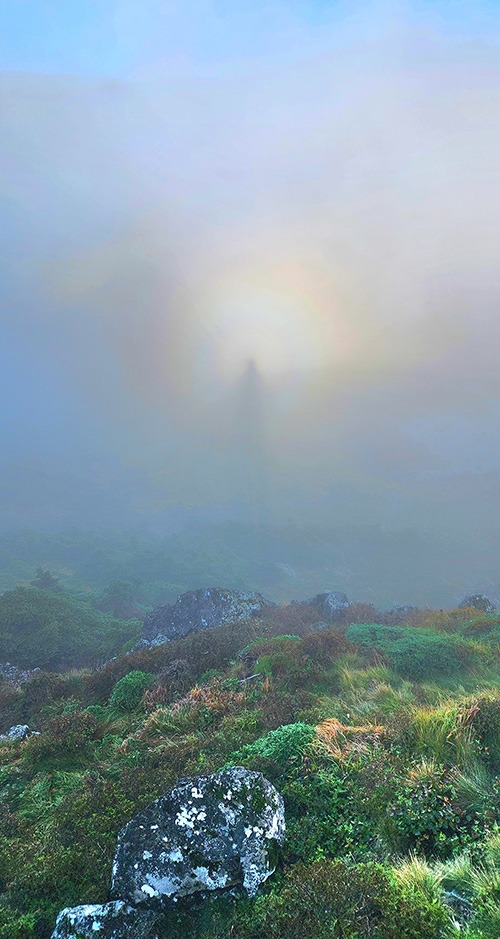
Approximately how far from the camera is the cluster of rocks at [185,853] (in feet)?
13.3

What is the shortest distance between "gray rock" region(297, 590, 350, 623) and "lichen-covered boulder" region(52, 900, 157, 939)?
2035 centimetres

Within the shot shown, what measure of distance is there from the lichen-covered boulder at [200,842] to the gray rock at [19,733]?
23.1 feet

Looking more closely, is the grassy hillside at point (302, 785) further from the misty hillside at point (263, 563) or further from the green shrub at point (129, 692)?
the misty hillside at point (263, 563)

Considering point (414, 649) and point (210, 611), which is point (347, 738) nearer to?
point (414, 649)

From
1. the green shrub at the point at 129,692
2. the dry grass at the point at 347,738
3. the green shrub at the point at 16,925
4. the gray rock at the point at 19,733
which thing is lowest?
the gray rock at the point at 19,733

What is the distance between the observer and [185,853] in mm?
4477

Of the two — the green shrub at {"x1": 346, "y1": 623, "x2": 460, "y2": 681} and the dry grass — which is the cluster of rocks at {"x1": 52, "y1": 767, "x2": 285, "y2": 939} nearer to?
the dry grass

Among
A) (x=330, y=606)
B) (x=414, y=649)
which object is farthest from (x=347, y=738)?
(x=330, y=606)

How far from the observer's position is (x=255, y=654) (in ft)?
44.1

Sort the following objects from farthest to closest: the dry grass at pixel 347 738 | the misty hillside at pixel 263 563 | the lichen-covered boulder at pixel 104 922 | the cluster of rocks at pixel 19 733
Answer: the misty hillside at pixel 263 563 < the cluster of rocks at pixel 19 733 < the dry grass at pixel 347 738 < the lichen-covered boulder at pixel 104 922

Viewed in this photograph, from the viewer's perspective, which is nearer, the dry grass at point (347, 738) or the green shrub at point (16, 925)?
the green shrub at point (16, 925)

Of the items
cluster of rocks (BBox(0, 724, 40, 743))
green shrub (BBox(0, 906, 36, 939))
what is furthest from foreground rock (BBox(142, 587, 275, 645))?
green shrub (BBox(0, 906, 36, 939))

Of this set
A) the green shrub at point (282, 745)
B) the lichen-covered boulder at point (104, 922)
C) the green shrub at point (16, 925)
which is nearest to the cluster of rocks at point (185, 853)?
Answer: the lichen-covered boulder at point (104, 922)

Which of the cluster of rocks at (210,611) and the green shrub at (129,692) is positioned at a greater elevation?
the green shrub at (129,692)
